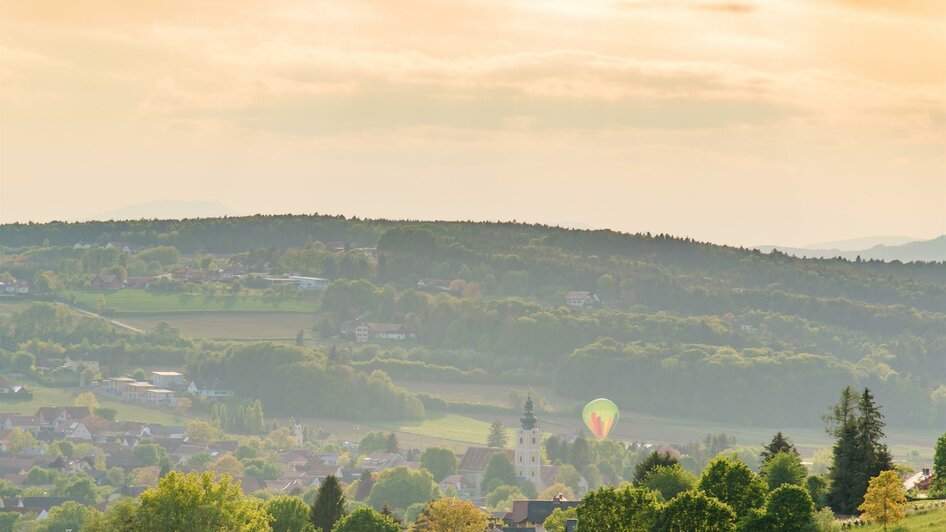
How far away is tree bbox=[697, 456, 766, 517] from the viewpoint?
111 m

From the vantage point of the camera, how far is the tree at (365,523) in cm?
12694

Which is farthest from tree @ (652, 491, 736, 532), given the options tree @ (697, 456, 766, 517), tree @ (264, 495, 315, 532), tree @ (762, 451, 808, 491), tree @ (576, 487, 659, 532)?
tree @ (264, 495, 315, 532)

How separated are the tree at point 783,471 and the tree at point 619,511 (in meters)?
9.01

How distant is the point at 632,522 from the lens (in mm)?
109875

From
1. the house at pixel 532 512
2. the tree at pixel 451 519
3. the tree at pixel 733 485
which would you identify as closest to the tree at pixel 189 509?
the tree at pixel 733 485

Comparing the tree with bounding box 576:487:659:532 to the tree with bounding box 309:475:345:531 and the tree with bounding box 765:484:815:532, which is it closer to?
the tree with bounding box 765:484:815:532

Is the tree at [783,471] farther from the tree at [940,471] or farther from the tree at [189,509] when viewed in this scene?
the tree at [189,509]

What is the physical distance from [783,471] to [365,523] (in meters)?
21.6

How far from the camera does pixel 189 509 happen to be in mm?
119250

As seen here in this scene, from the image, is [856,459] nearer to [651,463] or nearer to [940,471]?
[940,471]

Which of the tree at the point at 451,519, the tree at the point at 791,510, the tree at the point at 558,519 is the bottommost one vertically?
the tree at the point at 451,519

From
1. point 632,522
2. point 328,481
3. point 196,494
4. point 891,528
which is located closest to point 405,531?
point 328,481

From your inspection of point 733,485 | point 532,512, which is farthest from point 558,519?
point 733,485

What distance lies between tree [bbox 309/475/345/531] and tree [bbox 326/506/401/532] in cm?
504
